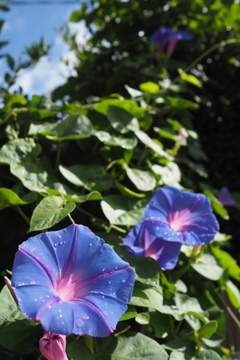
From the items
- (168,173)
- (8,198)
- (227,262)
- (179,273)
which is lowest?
(227,262)

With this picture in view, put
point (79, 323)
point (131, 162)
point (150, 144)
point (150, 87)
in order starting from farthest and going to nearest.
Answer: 1. point (150, 87)
2. point (131, 162)
3. point (150, 144)
4. point (79, 323)

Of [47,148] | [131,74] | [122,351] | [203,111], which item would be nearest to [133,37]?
[131,74]

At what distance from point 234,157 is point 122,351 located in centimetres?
159

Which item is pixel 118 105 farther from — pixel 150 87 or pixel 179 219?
pixel 179 219

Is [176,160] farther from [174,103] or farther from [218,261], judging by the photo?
[218,261]

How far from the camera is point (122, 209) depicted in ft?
3.49

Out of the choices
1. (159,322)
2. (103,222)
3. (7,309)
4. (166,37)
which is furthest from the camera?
(166,37)

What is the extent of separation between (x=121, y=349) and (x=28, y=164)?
0.48 meters

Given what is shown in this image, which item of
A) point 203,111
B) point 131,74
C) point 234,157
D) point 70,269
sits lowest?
point 234,157

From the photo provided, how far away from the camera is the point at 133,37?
206cm

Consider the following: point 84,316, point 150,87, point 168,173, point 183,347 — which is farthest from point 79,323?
point 150,87

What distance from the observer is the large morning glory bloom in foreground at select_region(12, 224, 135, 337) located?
592 millimetres

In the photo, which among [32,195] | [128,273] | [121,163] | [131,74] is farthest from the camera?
[131,74]

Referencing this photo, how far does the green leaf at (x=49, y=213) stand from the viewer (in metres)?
0.78
